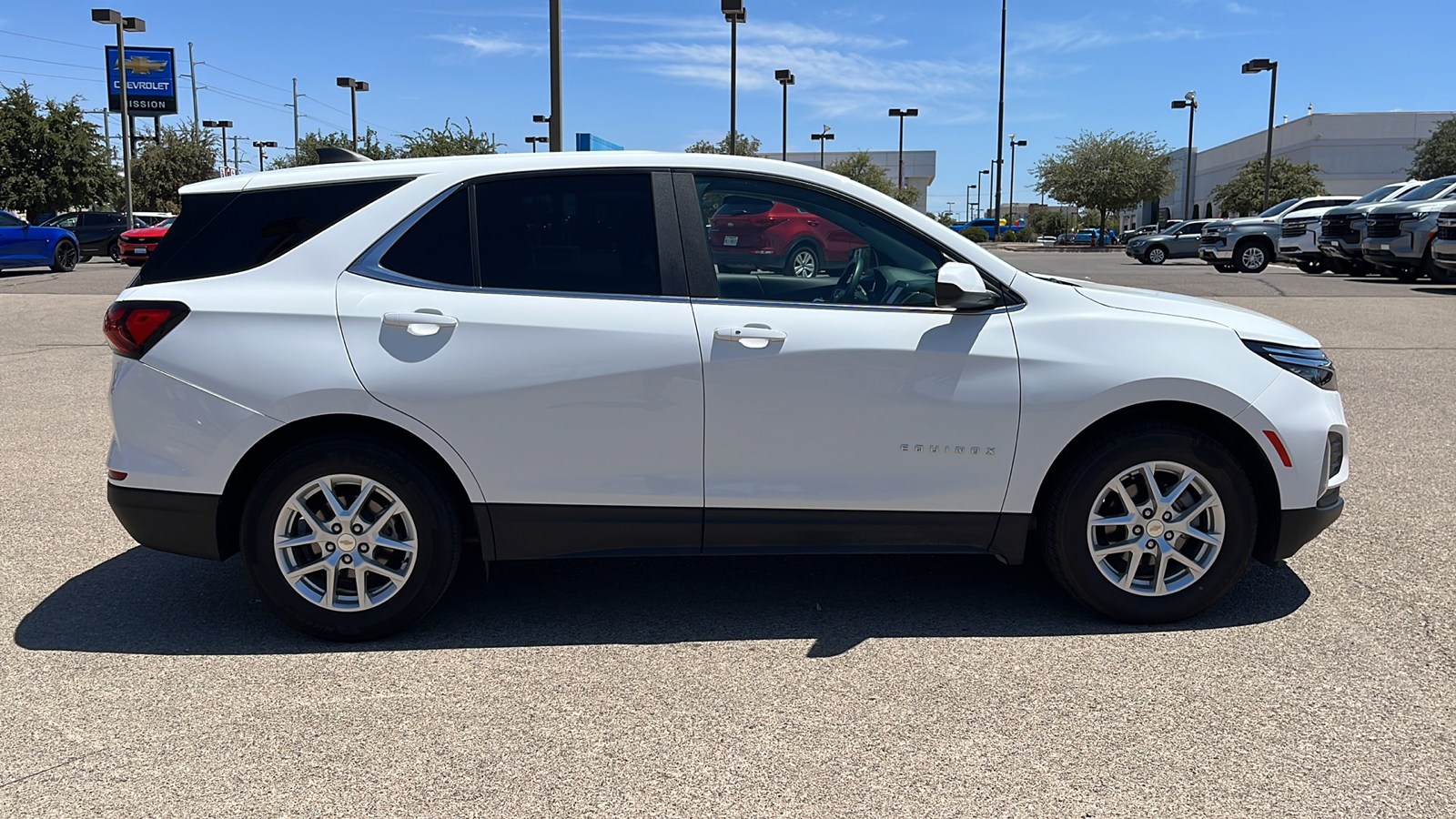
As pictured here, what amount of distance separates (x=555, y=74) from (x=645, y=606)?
37.3ft

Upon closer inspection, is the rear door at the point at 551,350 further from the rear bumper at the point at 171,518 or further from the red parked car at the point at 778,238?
the rear bumper at the point at 171,518

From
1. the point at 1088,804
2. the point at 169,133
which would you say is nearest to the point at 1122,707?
the point at 1088,804

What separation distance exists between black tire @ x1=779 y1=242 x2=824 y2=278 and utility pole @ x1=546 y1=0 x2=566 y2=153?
10.8 m

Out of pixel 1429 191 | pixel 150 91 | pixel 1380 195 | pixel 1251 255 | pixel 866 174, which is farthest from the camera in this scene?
pixel 866 174

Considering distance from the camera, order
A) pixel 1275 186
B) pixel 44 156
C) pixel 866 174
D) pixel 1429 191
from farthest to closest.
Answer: pixel 866 174, pixel 1275 186, pixel 44 156, pixel 1429 191

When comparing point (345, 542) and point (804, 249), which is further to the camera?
point (804, 249)

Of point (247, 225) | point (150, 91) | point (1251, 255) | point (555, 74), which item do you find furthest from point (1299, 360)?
point (150, 91)

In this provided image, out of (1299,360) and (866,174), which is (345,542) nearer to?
(1299,360)

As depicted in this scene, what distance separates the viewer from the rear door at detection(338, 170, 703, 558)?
3.98m

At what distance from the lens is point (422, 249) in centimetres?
412

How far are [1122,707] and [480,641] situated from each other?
2.22m

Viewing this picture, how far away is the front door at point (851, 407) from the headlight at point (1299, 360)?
1.00 meters

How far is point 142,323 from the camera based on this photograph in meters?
4.03

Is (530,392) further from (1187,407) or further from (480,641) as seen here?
(1187,407)
